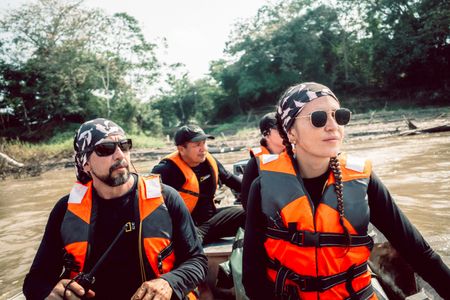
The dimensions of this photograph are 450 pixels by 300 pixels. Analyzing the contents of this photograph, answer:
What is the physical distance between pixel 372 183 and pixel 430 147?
10777mm

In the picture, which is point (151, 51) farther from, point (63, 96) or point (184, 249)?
point (184, 249)

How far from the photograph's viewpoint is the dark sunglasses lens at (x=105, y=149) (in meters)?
2.11

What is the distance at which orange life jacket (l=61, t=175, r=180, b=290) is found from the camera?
197cm

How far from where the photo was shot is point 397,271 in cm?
258

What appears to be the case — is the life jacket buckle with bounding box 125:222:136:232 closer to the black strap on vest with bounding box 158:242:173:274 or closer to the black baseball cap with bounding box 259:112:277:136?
the black strap on vest with bounding box 158:242:173:274

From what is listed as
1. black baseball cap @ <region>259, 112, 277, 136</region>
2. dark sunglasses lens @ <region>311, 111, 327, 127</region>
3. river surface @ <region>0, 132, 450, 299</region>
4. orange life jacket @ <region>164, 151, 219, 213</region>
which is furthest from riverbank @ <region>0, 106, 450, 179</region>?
dark sunglasses lens @ <region>311, 111, 327, 127</region>

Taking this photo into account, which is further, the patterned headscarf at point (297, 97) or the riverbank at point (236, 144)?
the riverbank at point (236, 144)

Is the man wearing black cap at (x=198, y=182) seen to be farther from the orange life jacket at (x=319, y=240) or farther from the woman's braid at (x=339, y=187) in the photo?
the woman's braid at (x=339, y=187)

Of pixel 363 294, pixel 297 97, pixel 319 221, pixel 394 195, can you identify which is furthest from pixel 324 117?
pixel 394 195

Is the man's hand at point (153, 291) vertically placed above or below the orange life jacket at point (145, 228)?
below

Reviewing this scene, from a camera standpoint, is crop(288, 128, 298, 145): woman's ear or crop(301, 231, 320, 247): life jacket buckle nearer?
crop(301, 231, 320, 247): life jacket buckle

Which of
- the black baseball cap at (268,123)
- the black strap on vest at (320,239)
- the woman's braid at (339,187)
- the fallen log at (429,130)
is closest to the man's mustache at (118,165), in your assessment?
the black strap on vest at (320,239)

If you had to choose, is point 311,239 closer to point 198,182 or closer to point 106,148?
point 106,148

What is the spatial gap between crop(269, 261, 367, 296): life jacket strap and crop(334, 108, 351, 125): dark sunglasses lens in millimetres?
731
